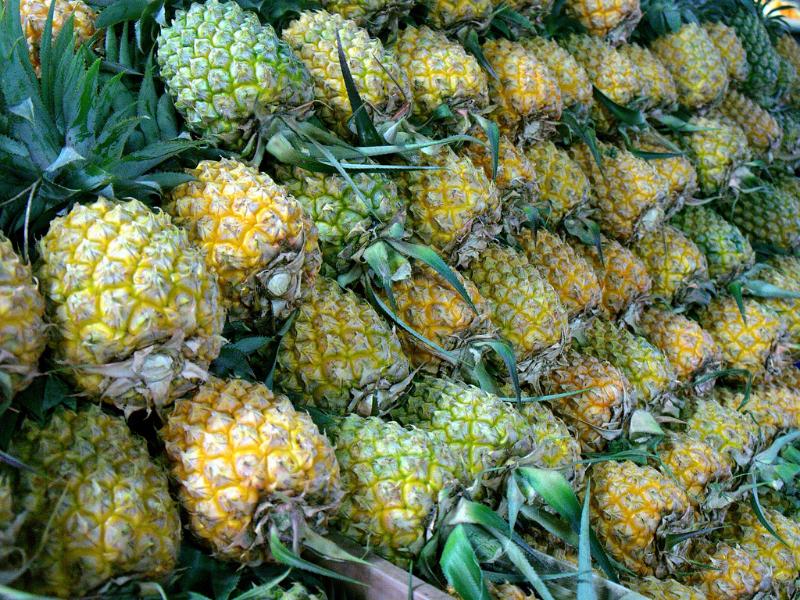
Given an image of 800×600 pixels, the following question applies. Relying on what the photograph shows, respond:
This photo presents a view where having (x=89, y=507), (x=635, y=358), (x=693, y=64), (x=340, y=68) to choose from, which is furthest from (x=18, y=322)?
(x=693, y=64)

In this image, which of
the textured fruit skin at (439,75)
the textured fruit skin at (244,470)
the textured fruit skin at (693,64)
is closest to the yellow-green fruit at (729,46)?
the textured fruit skin at (693,64)

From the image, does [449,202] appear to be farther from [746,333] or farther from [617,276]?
[746,333]

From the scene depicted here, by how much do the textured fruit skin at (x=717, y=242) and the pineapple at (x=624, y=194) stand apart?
1.52ft

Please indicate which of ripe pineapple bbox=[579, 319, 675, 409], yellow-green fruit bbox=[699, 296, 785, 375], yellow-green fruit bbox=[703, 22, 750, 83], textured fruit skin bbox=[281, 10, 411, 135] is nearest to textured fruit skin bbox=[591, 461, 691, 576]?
ripe pineapple bbox=[579, 319, 675, 409]

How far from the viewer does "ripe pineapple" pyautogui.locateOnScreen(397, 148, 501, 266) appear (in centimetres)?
212

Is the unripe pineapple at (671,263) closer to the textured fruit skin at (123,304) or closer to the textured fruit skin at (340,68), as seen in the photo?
the textured fruit skin at (340,68)

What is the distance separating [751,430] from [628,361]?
1.95ft

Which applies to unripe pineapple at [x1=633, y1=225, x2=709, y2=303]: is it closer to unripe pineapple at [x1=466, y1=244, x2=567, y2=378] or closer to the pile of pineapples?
the pile of pineapples

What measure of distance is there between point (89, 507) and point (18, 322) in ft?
1.11

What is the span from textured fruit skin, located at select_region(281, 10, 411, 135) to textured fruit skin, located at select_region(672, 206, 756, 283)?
1852 mm

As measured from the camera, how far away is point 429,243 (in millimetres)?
2146

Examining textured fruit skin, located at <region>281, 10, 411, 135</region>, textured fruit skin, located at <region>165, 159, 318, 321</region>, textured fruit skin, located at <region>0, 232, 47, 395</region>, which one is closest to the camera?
textured fruit skin, located at <region>0, 232, 47, 395</region>

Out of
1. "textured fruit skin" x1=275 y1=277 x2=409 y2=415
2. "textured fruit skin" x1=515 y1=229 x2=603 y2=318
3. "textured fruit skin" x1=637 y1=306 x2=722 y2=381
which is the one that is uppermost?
"textured fruit skin" x1=275 y1=277 x2=409 y2=415

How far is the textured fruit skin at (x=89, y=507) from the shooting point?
1237 millimetres
